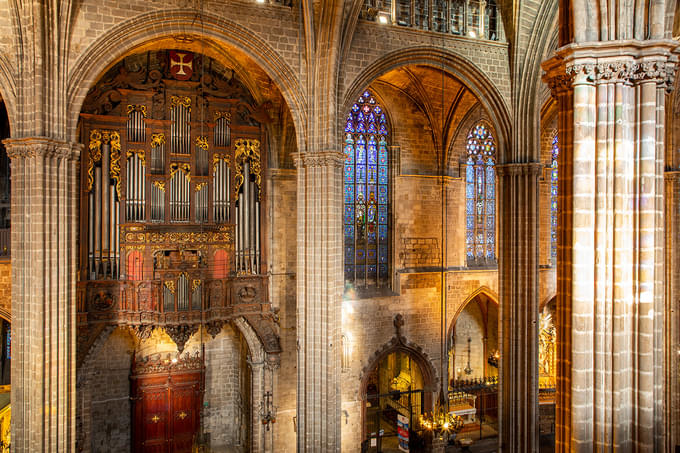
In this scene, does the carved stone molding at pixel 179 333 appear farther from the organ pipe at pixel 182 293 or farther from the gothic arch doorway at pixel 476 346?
the gothic arch doorway at pixel 476 346

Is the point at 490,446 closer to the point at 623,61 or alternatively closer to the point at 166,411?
the point at 166,411

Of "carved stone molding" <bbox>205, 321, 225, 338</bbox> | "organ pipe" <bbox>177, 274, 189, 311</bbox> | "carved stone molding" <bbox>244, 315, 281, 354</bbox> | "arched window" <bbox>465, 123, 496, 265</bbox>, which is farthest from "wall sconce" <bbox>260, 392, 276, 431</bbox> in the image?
"arched window" <bbox>465, 123, 496, 265</bbox>

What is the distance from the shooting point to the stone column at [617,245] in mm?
6352

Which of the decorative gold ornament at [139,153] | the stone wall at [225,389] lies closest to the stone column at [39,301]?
the decorative gold ornament at [139,153]

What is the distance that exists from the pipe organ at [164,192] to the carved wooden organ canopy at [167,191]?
2 cm

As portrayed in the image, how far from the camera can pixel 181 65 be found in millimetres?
14227

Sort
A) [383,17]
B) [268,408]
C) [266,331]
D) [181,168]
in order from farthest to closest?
[268,408], [266,331], [181,168], [383,17]

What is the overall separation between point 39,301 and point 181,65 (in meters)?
6.76

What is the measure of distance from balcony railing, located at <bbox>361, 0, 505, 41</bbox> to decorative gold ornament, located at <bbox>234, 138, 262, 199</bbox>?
175 inches

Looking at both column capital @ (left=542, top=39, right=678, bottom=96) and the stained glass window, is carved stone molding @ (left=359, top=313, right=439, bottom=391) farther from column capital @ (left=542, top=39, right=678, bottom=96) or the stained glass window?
column capital @ (left=542, top=39, right=678, bottom=96)

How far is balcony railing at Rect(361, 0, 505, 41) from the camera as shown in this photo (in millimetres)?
13102

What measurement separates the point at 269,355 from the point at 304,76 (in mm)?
7651

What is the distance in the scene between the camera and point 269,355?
51.8 feet

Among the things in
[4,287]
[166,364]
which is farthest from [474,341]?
[4,287]
